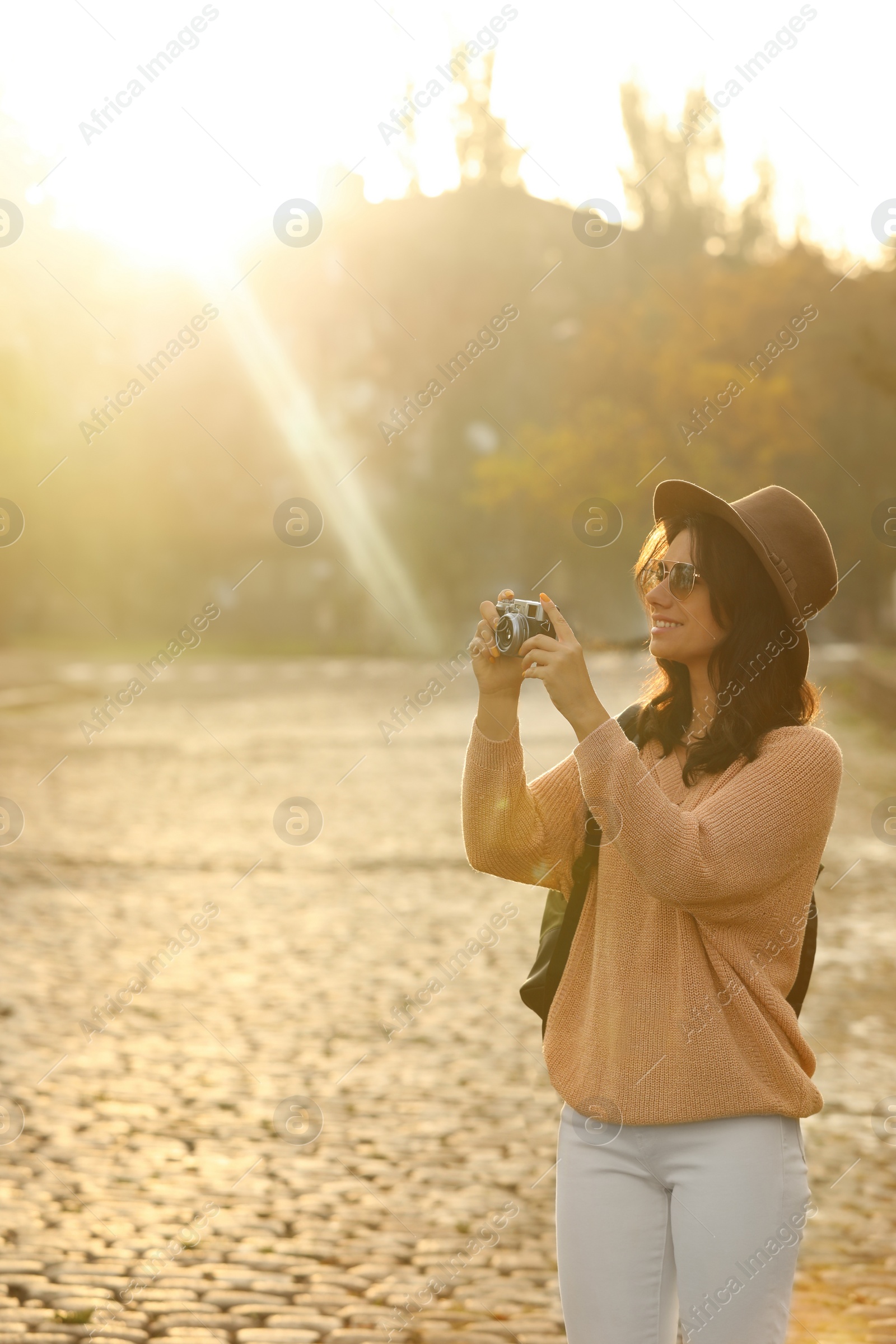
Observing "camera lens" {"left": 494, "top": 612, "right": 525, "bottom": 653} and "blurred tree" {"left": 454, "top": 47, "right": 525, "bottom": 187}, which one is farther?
"blurred tree" {"left": 454, "top": 47, "right": 525, "bottom": 187}

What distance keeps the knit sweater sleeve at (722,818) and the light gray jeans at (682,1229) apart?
1.24ft

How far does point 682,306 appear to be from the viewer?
155 feet

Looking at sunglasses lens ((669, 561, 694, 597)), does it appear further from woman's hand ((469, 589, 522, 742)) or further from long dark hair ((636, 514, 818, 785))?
woman's hand ((469, 589, 522, 742))

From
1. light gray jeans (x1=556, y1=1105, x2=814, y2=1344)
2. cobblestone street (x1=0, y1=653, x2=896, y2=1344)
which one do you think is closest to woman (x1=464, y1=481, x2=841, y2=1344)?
light gray jeans (x1=556, y1=1105, x2=814, y2=1344)

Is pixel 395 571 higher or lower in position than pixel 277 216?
higher

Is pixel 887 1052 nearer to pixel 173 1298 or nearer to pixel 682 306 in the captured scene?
pixel 173 1298

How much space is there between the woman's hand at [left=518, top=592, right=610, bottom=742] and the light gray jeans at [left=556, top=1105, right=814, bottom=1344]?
2.25 feet

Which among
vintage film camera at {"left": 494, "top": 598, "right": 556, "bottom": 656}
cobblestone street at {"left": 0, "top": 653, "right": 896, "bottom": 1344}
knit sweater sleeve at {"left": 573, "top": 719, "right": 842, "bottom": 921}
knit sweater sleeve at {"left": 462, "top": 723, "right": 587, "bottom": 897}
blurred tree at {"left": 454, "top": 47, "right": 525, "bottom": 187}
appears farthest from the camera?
blurred tree at {"left": 454, "top": 47, "right": 525, "bottom": 187}

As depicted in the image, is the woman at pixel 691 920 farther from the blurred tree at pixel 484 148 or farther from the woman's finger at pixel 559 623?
the blurred tree at pixel 484 148

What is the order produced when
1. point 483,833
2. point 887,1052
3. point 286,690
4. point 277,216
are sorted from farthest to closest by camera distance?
point 286,690, point 277,216, point 887,1052, point 483,833

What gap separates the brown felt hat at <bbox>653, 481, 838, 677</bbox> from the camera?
2.51 metres

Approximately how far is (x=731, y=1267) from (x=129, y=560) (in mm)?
57444

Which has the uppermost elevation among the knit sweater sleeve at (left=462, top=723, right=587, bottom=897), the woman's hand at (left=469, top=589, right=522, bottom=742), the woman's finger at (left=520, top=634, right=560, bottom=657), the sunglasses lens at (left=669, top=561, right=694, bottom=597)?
the sunglasses lens at (left=669, top=561, right=694, bottom=597)

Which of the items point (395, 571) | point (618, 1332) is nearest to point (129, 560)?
point (395, 571)
